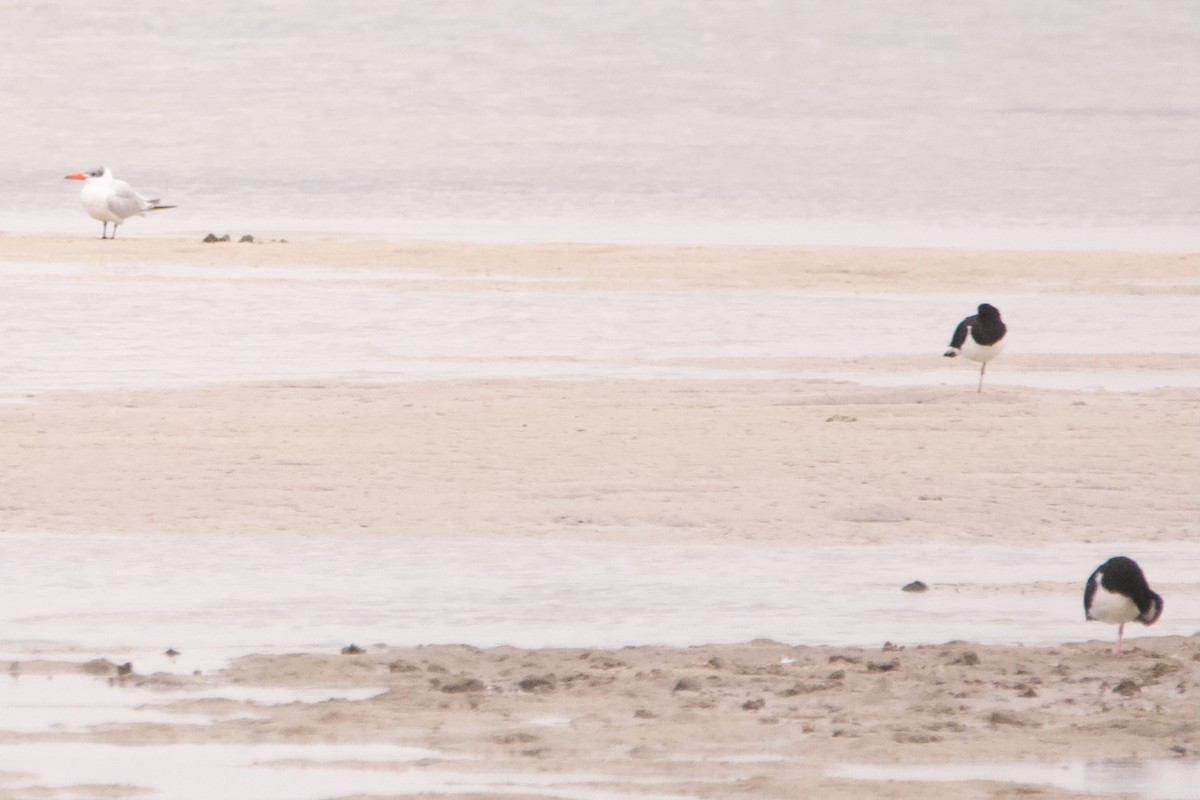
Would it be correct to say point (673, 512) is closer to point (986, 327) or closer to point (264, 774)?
point (264, 774)

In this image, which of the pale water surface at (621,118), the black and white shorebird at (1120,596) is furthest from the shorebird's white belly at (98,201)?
the black and white shorebird at (1120,596)

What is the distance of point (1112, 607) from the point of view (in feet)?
24.5

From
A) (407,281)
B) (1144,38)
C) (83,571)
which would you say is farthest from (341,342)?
(1144,38)

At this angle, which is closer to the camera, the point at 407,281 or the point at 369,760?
the point at 369,760

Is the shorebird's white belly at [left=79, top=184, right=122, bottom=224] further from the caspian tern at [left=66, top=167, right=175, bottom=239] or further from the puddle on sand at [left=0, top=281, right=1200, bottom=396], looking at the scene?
the puddle on sand at [left=0, top=281, right=1200, bottom=396]

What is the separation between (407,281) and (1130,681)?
1641 centimetres

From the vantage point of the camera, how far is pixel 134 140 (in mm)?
51156

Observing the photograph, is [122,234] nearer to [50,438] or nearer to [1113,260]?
[1113,260]

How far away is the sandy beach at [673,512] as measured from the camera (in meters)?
6.23

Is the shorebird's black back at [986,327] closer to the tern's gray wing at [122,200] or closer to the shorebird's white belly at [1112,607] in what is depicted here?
the shorebird's white belly at [1112,607]

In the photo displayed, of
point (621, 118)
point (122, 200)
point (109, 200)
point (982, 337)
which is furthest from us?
point (621, 118)

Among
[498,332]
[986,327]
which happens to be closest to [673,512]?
[986,327]

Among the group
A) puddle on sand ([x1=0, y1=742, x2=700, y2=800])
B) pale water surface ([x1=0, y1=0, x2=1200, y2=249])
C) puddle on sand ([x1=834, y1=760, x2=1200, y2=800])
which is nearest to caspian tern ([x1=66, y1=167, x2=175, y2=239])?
pale water surface ([x1=0, y1=0, x2=1200, y2=249])

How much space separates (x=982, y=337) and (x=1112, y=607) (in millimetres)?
7565
